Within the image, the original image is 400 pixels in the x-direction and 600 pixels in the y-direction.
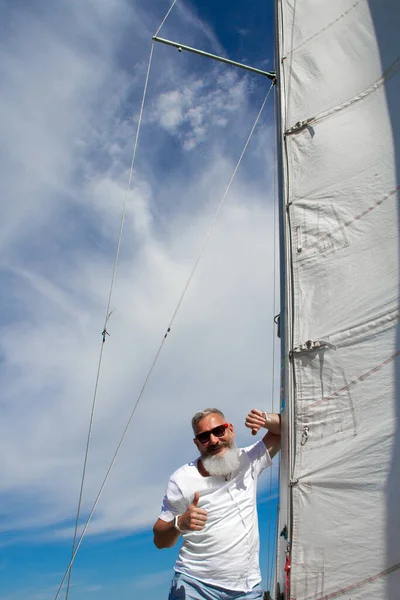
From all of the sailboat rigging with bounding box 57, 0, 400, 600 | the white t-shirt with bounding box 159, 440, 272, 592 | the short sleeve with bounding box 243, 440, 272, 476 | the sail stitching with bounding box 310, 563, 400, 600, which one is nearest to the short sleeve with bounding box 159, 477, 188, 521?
the white t-shirt with bounding box 159, 440, 272, 592

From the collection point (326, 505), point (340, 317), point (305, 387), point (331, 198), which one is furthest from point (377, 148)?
point (326, 505)

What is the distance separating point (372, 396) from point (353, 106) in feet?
9.62

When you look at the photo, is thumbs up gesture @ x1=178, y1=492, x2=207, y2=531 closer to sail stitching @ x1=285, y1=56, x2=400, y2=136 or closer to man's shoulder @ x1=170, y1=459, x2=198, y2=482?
man's shoulder @ x1=170, y1=459, x2=198, y2=482

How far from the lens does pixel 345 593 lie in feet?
9.69

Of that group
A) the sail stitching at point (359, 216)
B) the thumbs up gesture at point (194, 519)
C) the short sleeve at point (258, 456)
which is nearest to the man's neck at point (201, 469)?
the short sleeve at point (258, 456)

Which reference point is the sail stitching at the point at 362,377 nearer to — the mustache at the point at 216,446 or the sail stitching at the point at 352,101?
the mustache at the point at 216,446

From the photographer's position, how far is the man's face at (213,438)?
3.49 m

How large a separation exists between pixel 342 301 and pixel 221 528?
1.89 metres

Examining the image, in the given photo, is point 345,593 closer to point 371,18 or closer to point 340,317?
point 340,317

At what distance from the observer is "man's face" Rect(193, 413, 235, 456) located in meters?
3.49

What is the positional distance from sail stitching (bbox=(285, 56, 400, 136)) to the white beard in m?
3.25

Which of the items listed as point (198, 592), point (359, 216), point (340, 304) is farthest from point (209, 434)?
point (359, 216)

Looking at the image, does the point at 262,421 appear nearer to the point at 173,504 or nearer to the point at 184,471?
the point at 184,471

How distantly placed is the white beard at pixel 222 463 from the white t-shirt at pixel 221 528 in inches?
3.1
